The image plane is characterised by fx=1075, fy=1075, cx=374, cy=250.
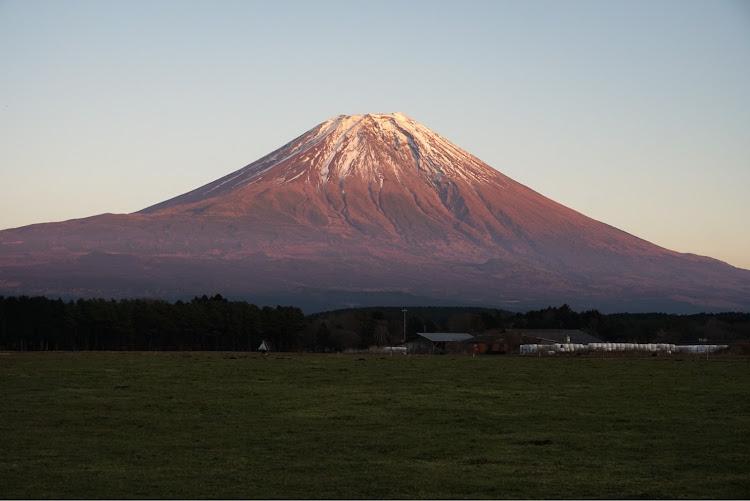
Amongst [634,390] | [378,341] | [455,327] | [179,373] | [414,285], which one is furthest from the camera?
[414,285]

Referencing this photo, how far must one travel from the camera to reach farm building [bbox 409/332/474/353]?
3650 inches

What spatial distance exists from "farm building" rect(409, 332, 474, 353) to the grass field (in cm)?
5312

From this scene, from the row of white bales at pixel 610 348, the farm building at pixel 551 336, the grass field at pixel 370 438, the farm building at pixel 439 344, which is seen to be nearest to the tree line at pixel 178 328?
the farm building at pixel 439 344

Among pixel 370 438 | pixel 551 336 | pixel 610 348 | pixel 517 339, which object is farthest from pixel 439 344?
pixel 370 438

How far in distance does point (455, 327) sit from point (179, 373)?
8407 cm

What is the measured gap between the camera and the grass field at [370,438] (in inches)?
677

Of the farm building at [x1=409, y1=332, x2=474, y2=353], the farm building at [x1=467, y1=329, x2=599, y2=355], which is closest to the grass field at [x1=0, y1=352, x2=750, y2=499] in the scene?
the farm building at [x1=467, y1=329, x2=599, y2=355]

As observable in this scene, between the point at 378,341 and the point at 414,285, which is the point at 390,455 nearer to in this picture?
the point at 378,341

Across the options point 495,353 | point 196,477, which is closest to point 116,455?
point 196,477

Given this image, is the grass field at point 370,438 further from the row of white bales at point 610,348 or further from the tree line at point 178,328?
the tree line at point 178,328

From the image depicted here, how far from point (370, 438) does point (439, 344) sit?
79.1 m

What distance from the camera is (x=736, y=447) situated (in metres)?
21.1

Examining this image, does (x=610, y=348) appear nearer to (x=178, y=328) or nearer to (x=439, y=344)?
(x=439, y=344)

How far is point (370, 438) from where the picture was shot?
2272 centimetres
